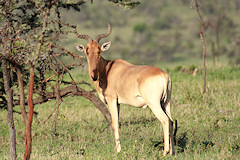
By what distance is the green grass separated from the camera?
8422 millimetres

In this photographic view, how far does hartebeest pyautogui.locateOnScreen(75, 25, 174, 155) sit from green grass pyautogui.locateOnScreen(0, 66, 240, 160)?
1.75 feet

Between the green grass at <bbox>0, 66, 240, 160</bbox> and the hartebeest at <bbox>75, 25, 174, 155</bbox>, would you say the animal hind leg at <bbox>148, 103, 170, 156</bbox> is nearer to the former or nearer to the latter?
the hartebeest at <bbox>75, 25, 174, 155</bbox>

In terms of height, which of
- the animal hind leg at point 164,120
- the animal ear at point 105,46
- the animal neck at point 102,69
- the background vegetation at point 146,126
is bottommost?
the background vegetation at point 146,126

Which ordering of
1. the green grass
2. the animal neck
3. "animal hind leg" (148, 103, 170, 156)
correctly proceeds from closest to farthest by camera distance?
1. "animal hind leg" (148, 103, 170, 156)
2. the green grass
3. the animal neck

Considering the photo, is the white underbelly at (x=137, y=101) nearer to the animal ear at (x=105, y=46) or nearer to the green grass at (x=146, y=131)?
the green grass at (x=146, y=131)

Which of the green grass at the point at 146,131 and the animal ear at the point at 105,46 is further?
the animal ear at the point at 105,46

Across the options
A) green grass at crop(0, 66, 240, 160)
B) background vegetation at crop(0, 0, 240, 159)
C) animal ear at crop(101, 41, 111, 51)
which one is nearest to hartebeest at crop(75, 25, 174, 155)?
animal ear at crop(101, 41, 111, 51)

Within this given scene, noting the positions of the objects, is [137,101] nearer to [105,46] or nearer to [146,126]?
[105,46]

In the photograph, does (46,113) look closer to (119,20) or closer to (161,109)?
(161,109)

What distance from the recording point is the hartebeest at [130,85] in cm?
827

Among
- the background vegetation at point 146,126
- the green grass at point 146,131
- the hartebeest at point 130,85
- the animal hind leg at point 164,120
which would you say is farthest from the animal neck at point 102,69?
the animal hind leg at point 164,120

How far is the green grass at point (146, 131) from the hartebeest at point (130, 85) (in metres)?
0.53

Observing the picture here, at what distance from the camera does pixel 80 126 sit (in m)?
11.7

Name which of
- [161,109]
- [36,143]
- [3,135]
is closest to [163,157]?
[161,109]
